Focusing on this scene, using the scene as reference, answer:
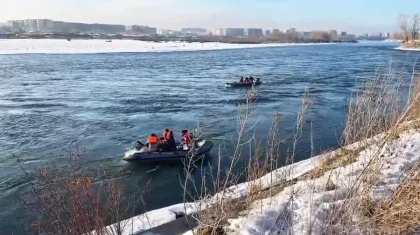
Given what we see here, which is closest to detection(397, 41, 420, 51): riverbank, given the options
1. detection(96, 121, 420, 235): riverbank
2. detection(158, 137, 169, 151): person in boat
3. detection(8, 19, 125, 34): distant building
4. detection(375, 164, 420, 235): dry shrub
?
detection(158, 137, 169, 151): person in boat

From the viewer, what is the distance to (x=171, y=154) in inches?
554

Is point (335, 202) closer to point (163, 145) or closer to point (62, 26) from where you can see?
point (163, 145)

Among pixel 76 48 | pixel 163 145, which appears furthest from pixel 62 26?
pixel 163 145

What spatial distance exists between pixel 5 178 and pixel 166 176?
4484 millimetres

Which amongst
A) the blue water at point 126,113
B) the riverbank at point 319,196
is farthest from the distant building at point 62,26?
the riverbank at point 319,196

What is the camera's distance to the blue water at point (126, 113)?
12547 millimetres

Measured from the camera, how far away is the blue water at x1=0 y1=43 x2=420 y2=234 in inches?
494

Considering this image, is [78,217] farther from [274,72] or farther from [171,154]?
[274,72]

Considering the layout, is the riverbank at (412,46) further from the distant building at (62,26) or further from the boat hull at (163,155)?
the distant building at (62,26)

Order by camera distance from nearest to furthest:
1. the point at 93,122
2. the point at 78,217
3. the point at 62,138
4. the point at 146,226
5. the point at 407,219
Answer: the point at 78,217 → the point at 407,219 → the point at 146,226 → the point at 62,138 → the point at 93,122

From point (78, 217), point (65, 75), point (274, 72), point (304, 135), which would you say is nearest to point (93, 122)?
point (304, 135)

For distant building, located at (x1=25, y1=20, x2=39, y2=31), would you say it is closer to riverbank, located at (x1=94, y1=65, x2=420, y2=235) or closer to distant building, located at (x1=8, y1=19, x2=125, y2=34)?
distant building, located at (x1=8, y1=19, x2=125, y2=34)

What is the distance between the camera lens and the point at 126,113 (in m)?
19.7

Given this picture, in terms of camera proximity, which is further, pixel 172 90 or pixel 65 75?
pixel 65 75
